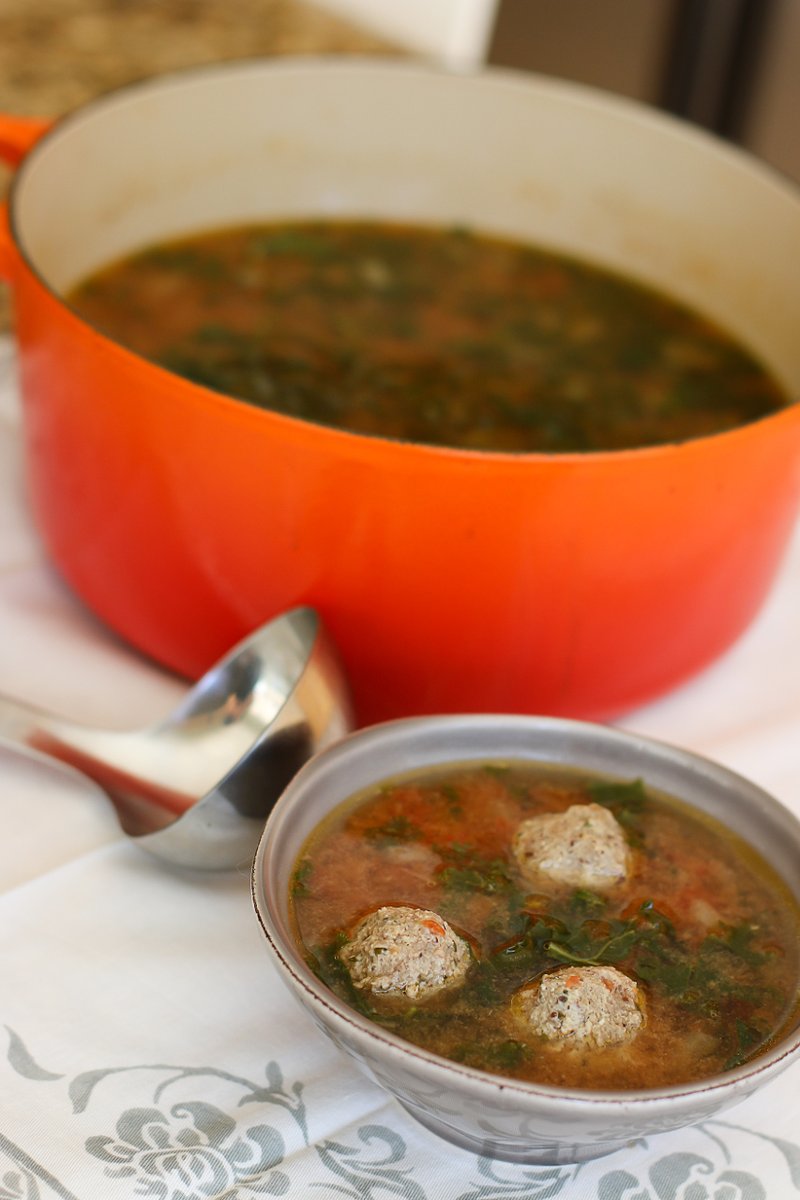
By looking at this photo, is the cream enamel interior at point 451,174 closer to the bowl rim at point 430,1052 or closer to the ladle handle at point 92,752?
the ladle handle at point 92,752

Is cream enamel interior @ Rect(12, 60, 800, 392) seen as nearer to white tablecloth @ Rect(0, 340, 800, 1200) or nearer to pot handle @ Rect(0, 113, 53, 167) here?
pot handle @ Rect(0, 113, 53, 167)

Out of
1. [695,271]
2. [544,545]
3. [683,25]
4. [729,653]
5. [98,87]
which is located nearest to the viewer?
[544,545]

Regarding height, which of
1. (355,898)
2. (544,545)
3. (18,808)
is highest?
(544,545)

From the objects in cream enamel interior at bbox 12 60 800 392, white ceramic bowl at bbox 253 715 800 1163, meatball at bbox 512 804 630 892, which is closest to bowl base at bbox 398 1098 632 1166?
white ceramic bowl at bbox 253 715 800 1163

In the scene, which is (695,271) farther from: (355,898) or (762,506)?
(355,898)

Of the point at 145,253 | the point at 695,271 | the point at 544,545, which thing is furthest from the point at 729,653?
the point at 145,253

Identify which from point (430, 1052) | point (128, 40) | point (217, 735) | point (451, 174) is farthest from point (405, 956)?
point (128, 40)

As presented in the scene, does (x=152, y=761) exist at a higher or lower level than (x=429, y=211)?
lower

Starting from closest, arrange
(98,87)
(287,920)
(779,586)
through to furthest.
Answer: (287,920) < (779,586) < (98,87)
